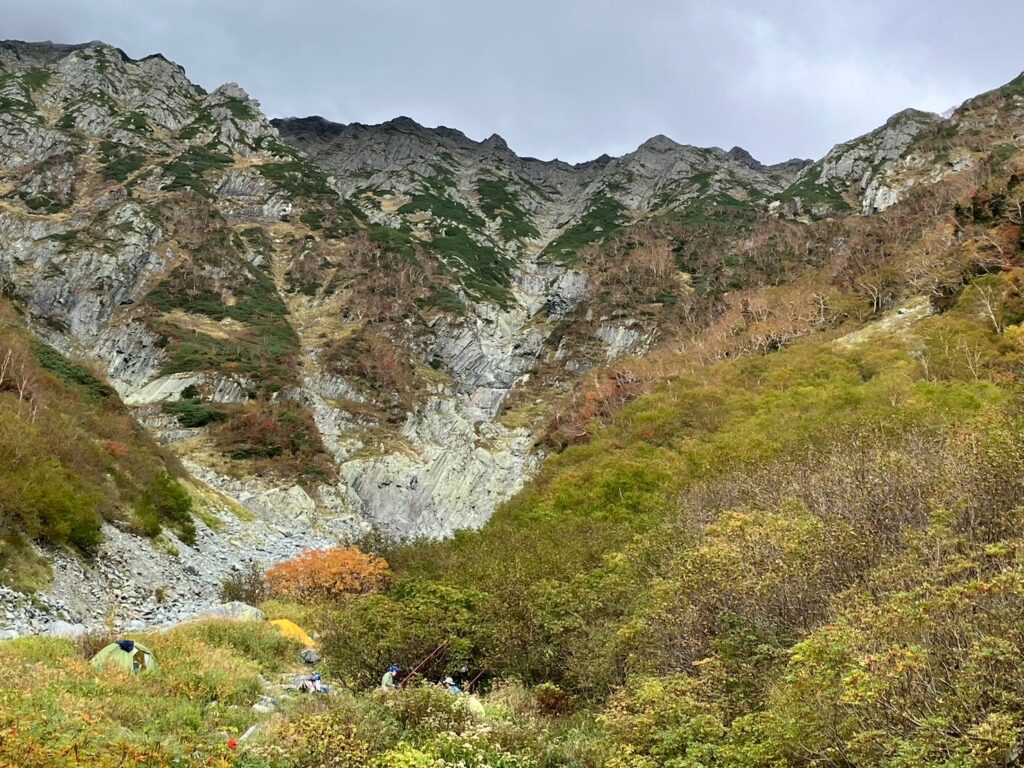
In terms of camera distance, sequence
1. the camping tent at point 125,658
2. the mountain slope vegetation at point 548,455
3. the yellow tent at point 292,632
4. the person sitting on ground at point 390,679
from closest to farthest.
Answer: the mountain slope vegetation at point 548,455, the camping tent at point 125,658, the person sitting on ground at point 390,679, the yellow tent at point 292,632

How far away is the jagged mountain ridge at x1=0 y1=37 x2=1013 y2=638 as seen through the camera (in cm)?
4997

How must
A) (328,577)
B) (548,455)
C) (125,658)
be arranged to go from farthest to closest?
1. (548,455)
2. (328,577)
3. (125,658)

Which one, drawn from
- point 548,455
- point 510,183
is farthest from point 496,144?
point 548,455

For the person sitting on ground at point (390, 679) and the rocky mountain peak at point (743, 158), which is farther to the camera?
the rocky mountain peak at point (743, 158)

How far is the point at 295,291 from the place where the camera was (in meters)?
85.4

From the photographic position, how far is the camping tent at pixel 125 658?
31.6 feet

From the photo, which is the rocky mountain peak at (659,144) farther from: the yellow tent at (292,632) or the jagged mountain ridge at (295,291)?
the yellow tent at (292,632)

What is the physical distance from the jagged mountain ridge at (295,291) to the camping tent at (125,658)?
304 inches

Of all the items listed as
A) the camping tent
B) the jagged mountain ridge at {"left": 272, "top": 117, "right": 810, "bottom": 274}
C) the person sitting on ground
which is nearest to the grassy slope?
the camping tent

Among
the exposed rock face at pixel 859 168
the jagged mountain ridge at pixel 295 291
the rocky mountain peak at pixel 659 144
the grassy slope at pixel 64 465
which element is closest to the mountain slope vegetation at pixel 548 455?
the grassy slope at pixel 64 465

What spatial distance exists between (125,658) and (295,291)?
8085cm

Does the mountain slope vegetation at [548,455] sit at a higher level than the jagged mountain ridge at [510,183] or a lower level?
lower

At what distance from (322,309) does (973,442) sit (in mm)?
79336

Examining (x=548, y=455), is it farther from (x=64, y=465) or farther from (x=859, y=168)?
(x=859, y=168)
